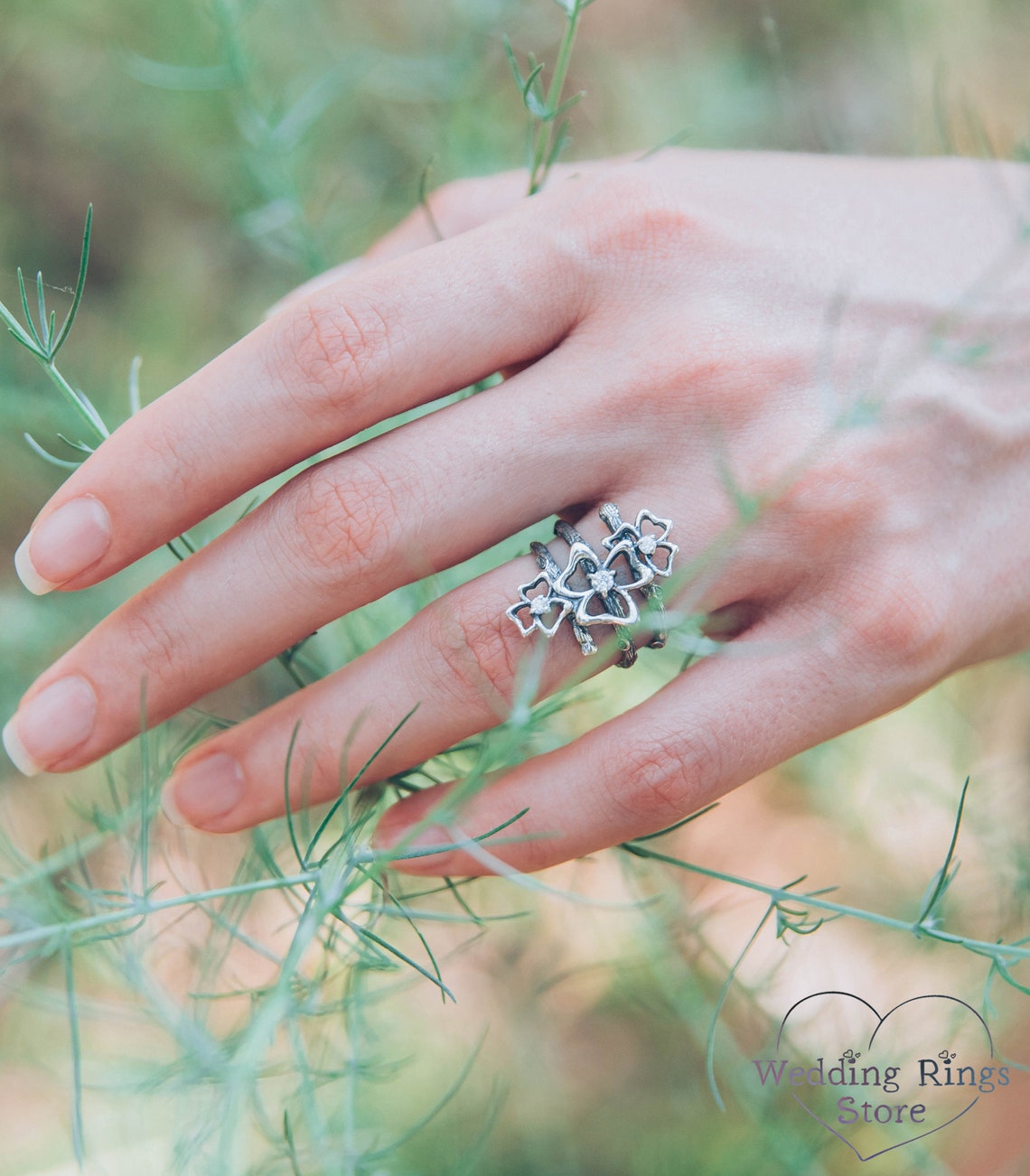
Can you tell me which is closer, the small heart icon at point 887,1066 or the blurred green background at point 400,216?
the small heart icon at point 887,1066

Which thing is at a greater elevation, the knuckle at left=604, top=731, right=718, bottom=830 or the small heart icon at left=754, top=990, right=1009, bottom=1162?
the knuckle at left=604, top=731, right=718, bottom=830

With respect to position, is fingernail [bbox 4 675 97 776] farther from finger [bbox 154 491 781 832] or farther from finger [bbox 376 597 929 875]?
finger [bbox 376 597 929 875]

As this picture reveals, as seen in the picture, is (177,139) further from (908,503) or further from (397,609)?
(908,503)

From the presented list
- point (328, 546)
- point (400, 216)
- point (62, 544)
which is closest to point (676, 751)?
point (328, 546)

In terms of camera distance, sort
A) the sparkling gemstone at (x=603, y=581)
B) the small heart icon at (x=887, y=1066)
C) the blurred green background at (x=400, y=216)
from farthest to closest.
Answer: the blurred green background at (x=400, y=216) < the small heart icon at (x=887, y=1066) < the sparkling gemstone at (x=603, y=581)

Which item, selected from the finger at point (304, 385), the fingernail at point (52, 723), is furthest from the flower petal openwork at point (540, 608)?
the fingernail at point (52, 723)

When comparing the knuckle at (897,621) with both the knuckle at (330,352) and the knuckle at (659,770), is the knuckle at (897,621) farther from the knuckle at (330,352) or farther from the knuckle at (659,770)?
the knuckle at (330,352)

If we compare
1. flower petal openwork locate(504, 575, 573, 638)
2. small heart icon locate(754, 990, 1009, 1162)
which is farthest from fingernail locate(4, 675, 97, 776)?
small heart icon locate(754, 990, 1009, 1162)
